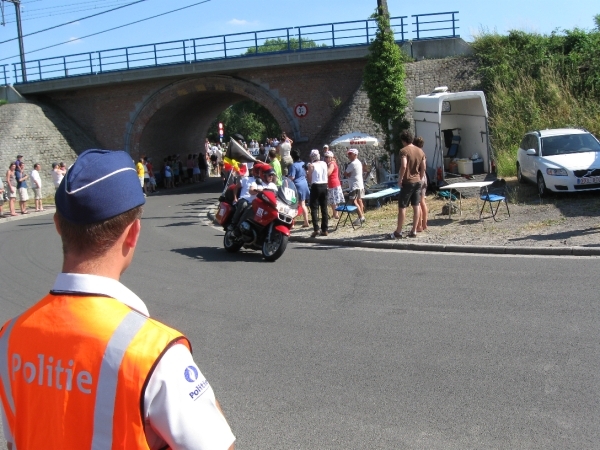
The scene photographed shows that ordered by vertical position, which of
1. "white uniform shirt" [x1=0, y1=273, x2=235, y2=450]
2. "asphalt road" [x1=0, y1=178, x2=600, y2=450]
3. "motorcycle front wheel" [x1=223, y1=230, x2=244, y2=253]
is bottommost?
"asphalt road" [x1=0, y1=178, x2=600, y2=450]

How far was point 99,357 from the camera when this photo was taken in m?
1.69

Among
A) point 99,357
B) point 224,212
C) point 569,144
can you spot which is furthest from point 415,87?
point 99,357

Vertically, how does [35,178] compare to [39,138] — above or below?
below

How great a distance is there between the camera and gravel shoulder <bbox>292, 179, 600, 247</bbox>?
12195mm

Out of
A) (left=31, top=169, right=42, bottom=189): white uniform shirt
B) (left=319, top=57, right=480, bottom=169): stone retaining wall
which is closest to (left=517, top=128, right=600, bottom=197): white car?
(left=319, top=57, right=480, bottom=169): stone retaining wall

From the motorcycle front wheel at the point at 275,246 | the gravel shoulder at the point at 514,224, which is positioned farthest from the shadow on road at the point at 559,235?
the motorcycle front wheel at the point at 275,246

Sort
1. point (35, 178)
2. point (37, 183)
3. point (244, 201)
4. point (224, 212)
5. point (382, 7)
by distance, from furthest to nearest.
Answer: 1. point (37, 183)
2. point (35, 178)
3. point (382, 7)
4. point (224, 212)
5. point (244, 201)

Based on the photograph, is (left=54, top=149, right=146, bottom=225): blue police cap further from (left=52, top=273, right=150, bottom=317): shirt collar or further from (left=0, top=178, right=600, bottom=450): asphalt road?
(left=0, top=178, right=600, bottom=450): asphalt road

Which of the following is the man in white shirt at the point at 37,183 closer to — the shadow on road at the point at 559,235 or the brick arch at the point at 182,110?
the brick arch at the point at 182,110

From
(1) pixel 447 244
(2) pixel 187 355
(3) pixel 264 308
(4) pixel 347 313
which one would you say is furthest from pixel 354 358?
(1) pixel 447 244

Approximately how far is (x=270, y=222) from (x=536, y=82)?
17.6 m

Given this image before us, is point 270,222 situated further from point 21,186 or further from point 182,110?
point 182,110

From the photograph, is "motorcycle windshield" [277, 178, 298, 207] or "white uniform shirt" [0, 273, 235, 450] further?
"motorcycle windshield" [277, 178, 298, 207]

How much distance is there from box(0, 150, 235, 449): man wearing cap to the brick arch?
31.4 meters
